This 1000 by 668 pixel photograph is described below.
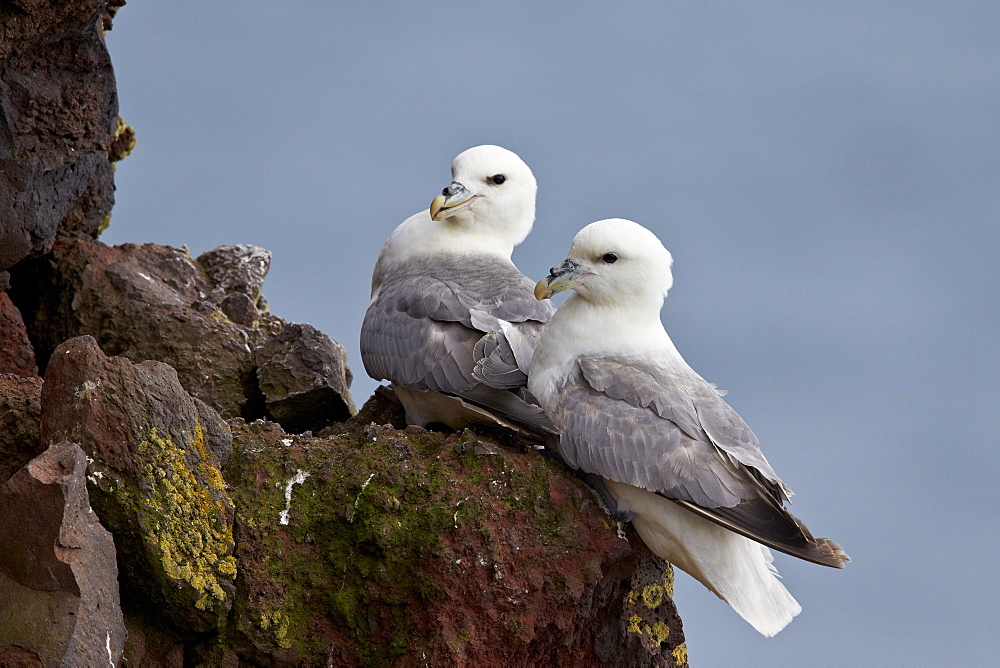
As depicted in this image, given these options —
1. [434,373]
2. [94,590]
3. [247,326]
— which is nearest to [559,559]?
[434,373]

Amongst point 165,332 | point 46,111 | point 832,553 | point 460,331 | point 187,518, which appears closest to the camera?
point 187,518

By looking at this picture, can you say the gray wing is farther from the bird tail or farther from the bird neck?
the bird tail

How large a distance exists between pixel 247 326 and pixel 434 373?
264cm

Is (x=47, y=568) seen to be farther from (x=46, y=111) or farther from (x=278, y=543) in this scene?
(x=46, y=111)

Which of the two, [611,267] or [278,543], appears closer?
[278,543]

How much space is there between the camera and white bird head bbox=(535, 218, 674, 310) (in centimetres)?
615

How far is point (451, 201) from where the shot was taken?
7.43 m

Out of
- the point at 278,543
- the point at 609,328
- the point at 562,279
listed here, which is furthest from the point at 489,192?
the point at 278,543

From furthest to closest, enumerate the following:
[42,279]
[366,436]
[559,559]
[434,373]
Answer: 1. [42,279]
2. [434,373]
3. [366,436]
4. [559,559]

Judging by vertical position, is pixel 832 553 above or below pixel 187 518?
above

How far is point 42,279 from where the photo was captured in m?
8.38

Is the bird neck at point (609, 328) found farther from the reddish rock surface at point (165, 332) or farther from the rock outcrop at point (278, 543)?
the reddish rock surface at point (165, 332)

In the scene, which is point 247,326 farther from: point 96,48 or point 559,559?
point 559,559

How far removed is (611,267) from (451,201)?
158 centimetres
